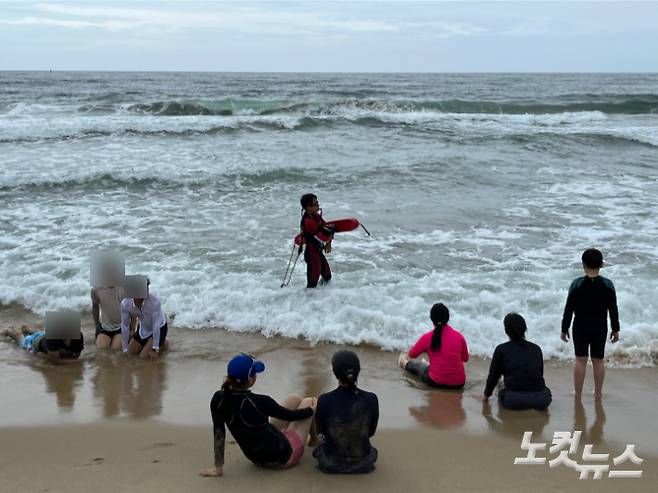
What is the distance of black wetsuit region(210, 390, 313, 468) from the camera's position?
3871mm

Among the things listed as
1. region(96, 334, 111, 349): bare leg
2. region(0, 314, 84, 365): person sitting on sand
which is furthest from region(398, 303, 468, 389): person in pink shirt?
region(0, 314, 84, 365): person sitting on sand

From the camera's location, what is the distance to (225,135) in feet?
71.8

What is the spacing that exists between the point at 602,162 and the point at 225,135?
12159 millimetres

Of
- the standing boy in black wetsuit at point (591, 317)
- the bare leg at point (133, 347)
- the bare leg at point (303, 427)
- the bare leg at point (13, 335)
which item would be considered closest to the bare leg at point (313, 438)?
the bare leg at point (303, 427)

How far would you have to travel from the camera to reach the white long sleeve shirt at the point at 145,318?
20.1 ft

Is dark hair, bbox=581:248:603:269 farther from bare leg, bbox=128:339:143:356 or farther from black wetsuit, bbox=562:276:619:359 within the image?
bare leg, bbox=128:339:143:356

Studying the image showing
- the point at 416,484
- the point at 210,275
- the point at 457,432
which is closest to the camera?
the point at 416,484

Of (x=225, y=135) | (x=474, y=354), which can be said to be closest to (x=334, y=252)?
(x=474, y=354)

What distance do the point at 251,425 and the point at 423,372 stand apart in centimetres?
216

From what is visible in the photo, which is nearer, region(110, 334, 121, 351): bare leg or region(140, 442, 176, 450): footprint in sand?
region(140, 442, 176, 450): footprint in sand

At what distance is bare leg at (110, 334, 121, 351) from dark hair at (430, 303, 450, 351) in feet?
10.4

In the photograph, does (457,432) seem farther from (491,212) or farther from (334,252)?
(491,212)

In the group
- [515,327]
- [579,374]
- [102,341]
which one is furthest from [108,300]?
[579,374]

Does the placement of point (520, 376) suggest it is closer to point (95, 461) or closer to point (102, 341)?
point (95, 461)
